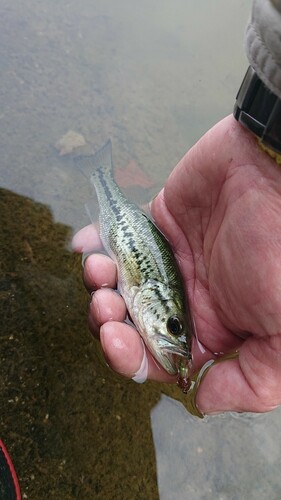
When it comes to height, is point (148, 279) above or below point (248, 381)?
below

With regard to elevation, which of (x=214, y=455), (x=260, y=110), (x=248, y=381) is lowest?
(x=214, y=455)

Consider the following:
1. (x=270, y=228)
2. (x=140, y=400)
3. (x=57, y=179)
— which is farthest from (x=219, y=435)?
(x=57, y=179)

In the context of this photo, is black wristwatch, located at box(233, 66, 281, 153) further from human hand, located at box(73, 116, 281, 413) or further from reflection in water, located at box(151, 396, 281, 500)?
reflection in water, located at box(151, 396, 281, 500)

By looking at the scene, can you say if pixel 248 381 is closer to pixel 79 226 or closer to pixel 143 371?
pixel 143 371

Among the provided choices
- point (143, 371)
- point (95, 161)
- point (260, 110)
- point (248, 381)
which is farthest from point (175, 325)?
point (95, 161)

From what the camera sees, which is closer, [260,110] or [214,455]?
[260,110]

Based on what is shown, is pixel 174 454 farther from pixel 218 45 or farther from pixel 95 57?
pixel 218 45

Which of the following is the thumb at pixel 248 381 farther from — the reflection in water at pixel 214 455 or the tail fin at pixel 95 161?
the tail fin at pixel 95 161

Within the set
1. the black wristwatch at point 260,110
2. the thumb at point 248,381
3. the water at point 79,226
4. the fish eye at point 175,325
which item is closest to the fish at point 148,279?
the fish eye at point 175,325
